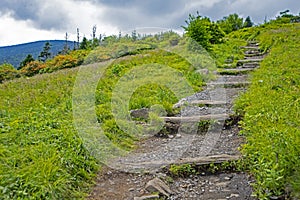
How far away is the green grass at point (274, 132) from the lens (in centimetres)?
300

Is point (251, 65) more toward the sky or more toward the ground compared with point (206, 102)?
more toward the sky

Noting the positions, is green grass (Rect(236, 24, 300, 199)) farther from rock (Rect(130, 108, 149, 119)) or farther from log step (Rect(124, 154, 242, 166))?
rock (Rect(130, 108, 149, 119))

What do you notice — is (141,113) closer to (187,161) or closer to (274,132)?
(187,161)

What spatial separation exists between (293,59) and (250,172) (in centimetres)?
588

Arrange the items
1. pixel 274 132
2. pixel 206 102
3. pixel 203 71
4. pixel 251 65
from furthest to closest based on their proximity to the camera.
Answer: pixel 251 65 → pixel 203 71 → pixel 206 102 → pixel 274 132

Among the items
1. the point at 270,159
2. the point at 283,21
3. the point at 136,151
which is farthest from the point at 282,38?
the point at 283,21

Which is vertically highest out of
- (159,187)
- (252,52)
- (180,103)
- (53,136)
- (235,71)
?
(252,52)

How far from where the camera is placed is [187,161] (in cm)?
428

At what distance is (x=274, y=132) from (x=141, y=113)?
308cm

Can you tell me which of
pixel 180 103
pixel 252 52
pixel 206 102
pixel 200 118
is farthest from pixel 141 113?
pixel 252 52

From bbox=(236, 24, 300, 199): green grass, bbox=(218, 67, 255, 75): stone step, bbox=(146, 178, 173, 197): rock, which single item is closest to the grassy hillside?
bbox=(146, 178, 173, 197): rock

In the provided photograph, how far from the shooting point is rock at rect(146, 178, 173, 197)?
3682 millimetres

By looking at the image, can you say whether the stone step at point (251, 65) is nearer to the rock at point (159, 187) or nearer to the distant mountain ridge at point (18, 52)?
the rock at point (159, 187)

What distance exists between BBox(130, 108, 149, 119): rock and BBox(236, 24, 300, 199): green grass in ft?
5.32
